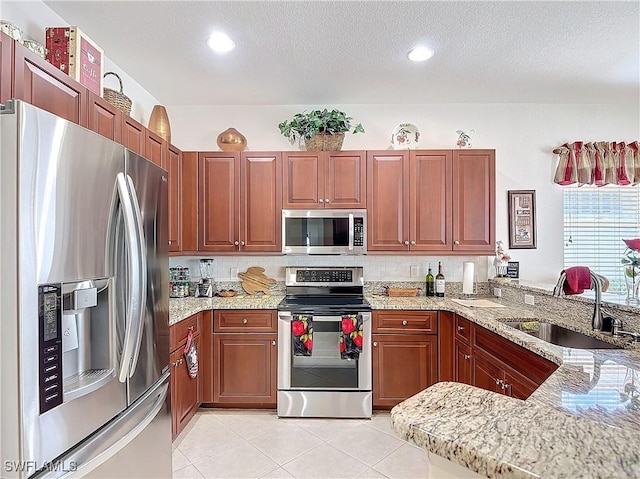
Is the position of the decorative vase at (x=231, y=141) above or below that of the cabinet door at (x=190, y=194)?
above

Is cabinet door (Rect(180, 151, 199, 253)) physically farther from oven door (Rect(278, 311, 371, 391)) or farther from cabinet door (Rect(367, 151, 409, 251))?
cabinet door (Rect(367, 151, 409, 251))

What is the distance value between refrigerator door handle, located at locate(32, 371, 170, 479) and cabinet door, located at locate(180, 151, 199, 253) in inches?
62.6

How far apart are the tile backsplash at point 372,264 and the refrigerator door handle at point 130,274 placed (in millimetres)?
2068

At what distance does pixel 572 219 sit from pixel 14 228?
13.4 ft

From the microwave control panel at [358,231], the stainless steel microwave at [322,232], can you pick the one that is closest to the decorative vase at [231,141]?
the stainless steel microwave at [322,232]

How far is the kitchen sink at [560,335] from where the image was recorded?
1935mm

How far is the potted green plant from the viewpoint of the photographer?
3.08 m

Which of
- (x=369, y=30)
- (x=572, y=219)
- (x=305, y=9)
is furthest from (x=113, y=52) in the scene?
(x=572, y=219)

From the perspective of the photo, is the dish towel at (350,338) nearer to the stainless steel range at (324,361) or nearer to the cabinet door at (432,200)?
the stainless steel range at (324,361)

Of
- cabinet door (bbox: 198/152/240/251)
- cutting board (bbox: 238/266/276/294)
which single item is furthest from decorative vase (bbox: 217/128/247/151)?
cutting board (bbox: 238/266/276/294)

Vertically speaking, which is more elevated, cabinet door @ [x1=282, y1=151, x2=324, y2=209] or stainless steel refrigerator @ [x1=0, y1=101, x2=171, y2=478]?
cabinet door @ [x1=282, y1=151, x2=324, y2=209]

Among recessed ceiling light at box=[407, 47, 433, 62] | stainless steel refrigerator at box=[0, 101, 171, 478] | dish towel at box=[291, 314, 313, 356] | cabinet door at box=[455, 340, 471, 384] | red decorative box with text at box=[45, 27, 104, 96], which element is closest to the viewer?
stainless steel refrigerator at box=[0, 101, 171, 478]

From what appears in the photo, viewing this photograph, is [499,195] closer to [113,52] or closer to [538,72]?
[538,72]

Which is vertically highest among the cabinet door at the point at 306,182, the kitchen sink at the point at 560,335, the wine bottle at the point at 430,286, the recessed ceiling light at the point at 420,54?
the recessed ceiling light at the point at 420,54
